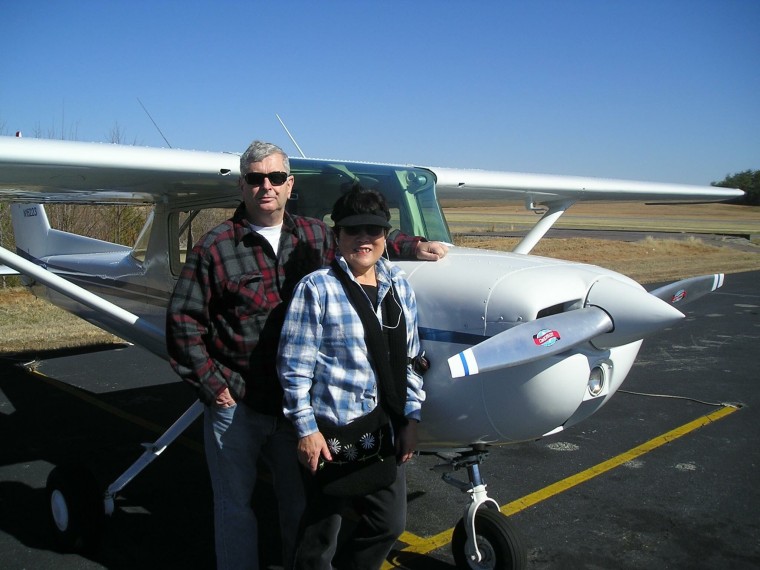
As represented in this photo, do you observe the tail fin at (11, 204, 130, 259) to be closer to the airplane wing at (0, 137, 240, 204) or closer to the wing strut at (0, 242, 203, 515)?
the airplane wing at (0, 137, 240, 204)

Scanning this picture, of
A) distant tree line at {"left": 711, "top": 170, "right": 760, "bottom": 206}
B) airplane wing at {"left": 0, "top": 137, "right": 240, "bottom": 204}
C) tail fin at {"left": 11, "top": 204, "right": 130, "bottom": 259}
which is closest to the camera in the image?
airplane wing at {"left": 0, "top": 137, "right": 240, "bottom": 204}

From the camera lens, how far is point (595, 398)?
9.23 ft

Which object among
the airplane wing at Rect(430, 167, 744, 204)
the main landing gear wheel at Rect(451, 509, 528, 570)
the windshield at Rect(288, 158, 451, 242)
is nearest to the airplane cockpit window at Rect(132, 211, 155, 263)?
the windshield at Rect(288, 158, 451, 242)

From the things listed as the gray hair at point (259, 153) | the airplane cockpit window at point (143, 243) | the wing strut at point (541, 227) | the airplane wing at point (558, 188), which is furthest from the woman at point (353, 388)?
the wing strut at point (541, 227)

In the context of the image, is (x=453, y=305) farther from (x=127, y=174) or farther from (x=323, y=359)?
(x=127, y=174)

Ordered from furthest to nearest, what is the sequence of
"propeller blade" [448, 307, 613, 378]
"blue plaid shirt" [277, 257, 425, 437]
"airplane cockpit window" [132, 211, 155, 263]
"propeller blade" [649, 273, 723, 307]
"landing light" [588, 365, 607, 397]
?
"airplane cockpit window" [132, 211, 155, 263] < "propeller blade" [649, 273, 723, 307] < "landing light" [588, 365, 607, 397] < "propeller blade" [448, 307, 613, 378] < "blue plaid shirt" [277, 257, 425, 437]

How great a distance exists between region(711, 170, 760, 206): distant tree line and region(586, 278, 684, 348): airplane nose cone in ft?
233

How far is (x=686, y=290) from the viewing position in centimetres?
303

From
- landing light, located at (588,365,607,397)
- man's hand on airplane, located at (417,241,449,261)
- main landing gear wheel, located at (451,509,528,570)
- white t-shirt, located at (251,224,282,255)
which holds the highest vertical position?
white t-shirt, located at (251,224,282,255)

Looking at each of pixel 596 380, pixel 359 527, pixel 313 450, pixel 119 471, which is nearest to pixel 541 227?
pixel 596 380

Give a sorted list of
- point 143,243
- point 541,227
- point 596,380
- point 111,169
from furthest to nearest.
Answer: point 541,227, point 143,243, point 111,169, point 596,380

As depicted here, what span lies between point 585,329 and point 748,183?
278ft

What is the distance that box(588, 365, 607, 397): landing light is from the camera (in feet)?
9.13

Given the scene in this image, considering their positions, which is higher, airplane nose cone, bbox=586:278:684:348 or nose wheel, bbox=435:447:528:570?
airplane nose cone, bbox=586:278:684:348
